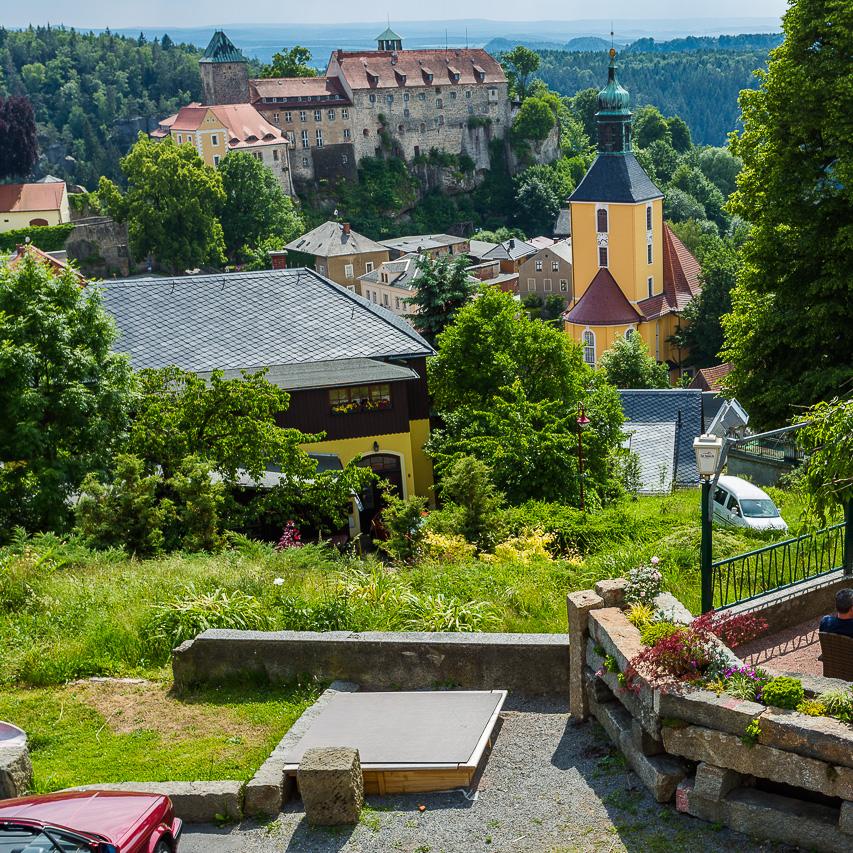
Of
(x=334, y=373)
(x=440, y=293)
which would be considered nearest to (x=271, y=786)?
(x=334, y=373)

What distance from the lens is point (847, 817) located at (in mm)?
7027

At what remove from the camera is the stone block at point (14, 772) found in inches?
346

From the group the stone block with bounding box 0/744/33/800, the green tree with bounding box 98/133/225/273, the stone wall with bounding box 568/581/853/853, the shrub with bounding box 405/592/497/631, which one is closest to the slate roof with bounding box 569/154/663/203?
the green tree with bounding box 98/133/225/273

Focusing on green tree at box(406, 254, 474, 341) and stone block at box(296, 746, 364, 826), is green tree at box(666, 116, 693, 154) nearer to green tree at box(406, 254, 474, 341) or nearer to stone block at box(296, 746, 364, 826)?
green tree at box(406, 254, 474, 341)

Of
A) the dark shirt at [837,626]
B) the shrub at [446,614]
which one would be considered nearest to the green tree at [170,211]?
the shrub at [446,614]

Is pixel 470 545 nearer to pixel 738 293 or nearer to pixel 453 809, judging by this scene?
pixel 453 809

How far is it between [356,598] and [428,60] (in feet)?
422

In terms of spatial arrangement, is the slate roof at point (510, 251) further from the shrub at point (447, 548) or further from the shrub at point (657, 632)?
the shrub at point (657, 632)

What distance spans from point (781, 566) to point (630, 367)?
49026 millimetres

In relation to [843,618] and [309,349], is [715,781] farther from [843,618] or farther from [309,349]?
[309,349]

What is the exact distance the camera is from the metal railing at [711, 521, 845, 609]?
10766 millimetres

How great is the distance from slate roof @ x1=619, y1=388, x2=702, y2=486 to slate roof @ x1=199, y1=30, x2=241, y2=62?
341 ft

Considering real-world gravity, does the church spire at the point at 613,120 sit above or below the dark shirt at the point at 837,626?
above

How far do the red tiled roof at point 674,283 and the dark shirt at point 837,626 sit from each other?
68.5 m
